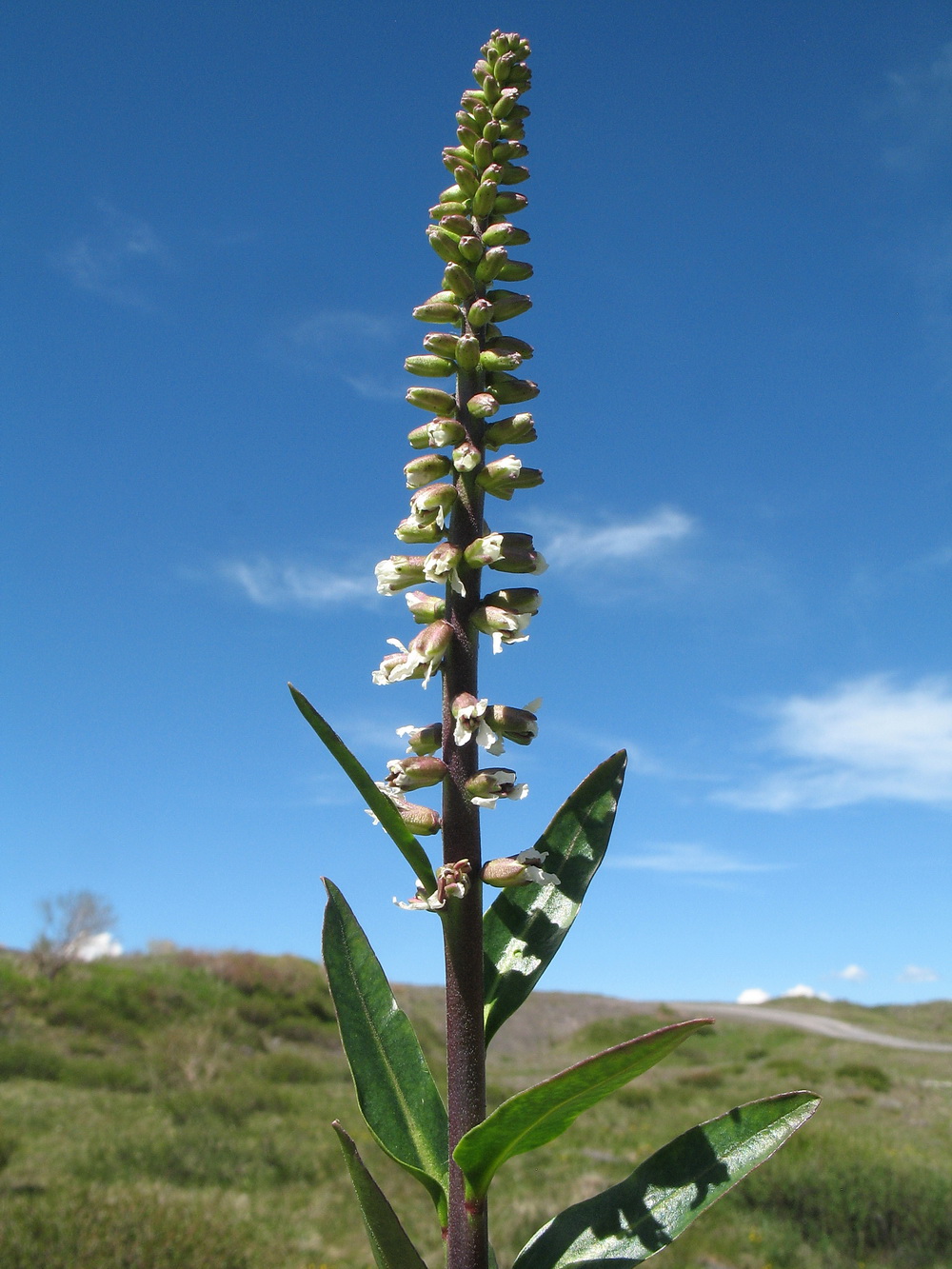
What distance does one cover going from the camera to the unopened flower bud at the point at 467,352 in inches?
64.3

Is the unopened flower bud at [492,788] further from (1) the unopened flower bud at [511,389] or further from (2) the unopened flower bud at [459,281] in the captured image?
(2) the unopened flower bud at [459,281]

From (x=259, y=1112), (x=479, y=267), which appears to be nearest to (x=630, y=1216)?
(x=479, y=267)

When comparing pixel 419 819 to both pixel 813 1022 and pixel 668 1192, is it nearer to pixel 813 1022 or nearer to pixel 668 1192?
pixel 668 1192

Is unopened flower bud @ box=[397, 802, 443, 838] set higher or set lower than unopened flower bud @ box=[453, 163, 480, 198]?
lower

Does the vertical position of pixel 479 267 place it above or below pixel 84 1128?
above

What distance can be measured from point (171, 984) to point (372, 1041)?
39.1 m

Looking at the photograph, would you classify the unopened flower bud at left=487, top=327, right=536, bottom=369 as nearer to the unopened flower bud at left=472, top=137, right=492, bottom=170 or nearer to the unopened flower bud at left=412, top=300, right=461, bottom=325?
the unopened flower bud at left=412, top=300, right=461, bottom=325

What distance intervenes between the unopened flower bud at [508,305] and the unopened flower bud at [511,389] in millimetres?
113

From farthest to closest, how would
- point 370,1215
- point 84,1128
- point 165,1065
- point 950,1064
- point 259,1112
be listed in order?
1. point 950,1064
2. point 165,1065
3. point 259,1112
4. point 84,1128
5. point 370,1215

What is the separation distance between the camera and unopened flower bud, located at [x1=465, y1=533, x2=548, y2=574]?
152 centimetres

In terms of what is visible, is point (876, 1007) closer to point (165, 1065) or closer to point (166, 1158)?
point (165, 1065)

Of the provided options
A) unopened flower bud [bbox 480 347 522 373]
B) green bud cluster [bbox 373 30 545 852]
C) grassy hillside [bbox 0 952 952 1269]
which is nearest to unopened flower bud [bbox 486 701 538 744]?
green bud cluster [bbox 373 30 545 852]

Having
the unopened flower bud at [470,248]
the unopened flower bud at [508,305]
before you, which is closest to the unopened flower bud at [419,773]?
the unopened flower bud at [508,305]

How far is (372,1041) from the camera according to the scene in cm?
157
